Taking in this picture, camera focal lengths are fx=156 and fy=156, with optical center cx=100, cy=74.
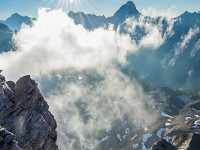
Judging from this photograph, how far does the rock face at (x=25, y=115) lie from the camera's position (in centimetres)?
3309

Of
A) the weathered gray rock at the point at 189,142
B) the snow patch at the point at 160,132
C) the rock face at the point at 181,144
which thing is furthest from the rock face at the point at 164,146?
the snow patch at the point at 160,132

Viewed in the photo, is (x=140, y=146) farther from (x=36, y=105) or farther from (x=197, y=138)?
(x=36, y=105)

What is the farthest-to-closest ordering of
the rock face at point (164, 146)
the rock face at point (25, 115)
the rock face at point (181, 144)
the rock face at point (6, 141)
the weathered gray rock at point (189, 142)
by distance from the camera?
the weathered gray rock at point (189, 142) → the rock face at point (181, 144) → the rock face at point (164, 146) → the rock face at point (25, 115) → the rock face at point (6, 141)

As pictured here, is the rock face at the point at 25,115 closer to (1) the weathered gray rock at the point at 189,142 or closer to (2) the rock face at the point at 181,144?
(2) the rock face at the point at 181,144

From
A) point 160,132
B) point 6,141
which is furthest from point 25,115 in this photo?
point 160,132

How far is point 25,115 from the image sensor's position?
36.7m

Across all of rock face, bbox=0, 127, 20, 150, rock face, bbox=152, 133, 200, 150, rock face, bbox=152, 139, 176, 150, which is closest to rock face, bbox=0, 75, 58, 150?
rock face, bbox=0, 127, 20, 150

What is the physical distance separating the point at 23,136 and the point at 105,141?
171721 mm

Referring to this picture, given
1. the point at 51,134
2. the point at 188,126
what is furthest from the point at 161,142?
the point at 188,126

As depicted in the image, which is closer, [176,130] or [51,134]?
[51,134]

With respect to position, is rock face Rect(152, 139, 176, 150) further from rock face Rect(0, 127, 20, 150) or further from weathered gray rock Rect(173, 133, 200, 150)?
rock face Rect(0, 127, 20, 150)

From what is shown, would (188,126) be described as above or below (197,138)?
above

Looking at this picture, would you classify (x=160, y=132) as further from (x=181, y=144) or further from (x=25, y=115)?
(x=25, y=115)

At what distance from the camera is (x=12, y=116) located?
33906mm
